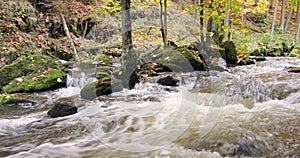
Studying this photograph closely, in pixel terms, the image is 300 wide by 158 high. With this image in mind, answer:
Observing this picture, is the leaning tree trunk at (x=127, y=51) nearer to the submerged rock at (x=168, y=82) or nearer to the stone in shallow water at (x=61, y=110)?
the submerged rock at (x=168, y=82)

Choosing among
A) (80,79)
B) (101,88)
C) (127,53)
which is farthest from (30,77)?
(127,53)

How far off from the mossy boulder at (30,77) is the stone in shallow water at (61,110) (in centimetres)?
250

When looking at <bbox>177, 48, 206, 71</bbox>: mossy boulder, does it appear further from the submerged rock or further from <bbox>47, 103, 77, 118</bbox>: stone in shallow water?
<bbox>47, 103, 77, 118</bbox>: stone in shallow water

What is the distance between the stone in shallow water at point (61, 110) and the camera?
5039mm

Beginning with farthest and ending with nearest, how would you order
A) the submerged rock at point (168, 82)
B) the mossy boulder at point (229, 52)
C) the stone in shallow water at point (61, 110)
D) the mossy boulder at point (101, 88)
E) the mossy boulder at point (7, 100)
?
the mossy boulder at point (229, 52) < the submerged rock at point (168, 82) < the mossy boulder at point (101, 88) < the mossy boulder at point (7, 100) < the stone in shallow water at point (61, 110)

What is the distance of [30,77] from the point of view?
7.69 m

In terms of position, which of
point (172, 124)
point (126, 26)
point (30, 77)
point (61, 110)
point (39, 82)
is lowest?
point (172, 124)

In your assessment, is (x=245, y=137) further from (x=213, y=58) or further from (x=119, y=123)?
(x=213, y=58)

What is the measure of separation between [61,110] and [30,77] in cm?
339

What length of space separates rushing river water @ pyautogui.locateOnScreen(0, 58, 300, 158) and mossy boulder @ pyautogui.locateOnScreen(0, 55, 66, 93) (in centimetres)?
75

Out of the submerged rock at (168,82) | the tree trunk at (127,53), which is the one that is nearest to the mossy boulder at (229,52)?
the submerged rock at (168,82)

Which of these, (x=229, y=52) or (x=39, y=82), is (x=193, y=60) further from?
(x=39, y=82)

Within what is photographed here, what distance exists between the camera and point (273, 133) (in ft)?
11.2

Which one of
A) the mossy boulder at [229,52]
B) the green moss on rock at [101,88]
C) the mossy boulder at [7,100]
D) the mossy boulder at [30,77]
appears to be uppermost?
the mossy boulder at [229,52]
